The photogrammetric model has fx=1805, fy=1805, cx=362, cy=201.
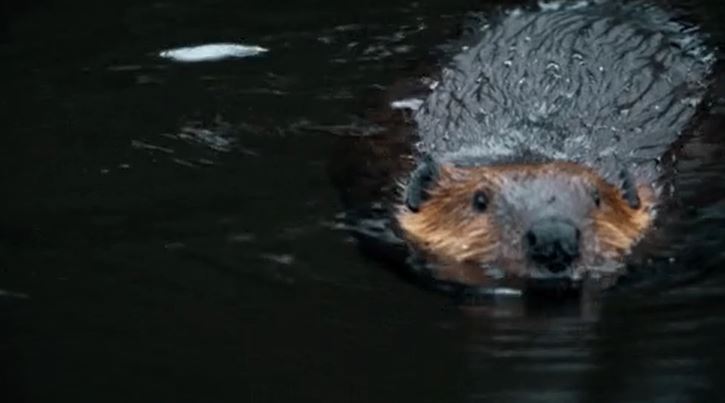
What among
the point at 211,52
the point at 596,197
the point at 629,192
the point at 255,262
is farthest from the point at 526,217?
the point at 211,52

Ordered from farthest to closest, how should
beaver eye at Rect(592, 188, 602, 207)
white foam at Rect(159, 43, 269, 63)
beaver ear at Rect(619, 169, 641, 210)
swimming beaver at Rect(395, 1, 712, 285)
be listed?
white foam at Rect(159, 43, 269, 63) → beaver ear at Rect(619, 169, 641, 210) → beaver eye at Rect(592, 188, 602, 207) → swimming beaver at Rect(395, 1, 712, 285)

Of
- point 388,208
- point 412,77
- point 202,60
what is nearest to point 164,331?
point 388,208

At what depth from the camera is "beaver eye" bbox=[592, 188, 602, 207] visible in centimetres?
567

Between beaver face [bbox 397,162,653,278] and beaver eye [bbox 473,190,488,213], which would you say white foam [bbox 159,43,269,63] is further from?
beaver eye [bbox 473,190,488,213]

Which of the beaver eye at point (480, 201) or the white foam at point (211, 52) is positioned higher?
the beaver eye at point (480, 201)

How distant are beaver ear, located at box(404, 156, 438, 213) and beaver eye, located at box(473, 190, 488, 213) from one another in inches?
9.7

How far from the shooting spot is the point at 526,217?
552 cm

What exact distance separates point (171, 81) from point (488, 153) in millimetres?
1990

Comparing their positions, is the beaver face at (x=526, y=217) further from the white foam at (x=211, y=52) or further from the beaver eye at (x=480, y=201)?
the white foam at (x=211, y=52)

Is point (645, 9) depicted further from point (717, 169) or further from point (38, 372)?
point (38, 372)

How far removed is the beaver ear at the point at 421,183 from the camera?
5.96 m

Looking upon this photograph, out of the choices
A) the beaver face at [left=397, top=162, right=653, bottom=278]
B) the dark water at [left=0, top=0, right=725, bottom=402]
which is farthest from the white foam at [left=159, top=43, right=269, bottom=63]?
the beaver face at [left=397, top=162, right=653, bottom=278]

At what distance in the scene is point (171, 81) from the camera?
757 cm

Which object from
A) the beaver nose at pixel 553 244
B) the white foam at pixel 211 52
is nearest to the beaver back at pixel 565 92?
the beaver nose at pixel 553 244
